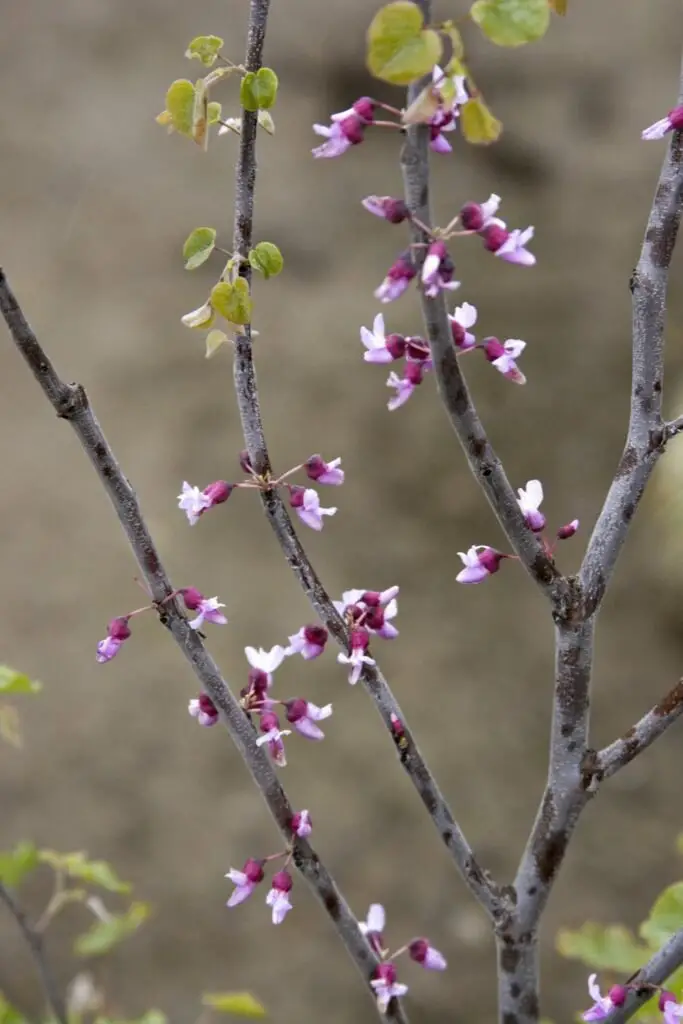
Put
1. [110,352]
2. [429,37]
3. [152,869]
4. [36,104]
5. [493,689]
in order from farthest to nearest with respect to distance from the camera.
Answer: [36,104] < [110,352] < [493,689] < [152,869] < [429,37]

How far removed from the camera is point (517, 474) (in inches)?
80.9

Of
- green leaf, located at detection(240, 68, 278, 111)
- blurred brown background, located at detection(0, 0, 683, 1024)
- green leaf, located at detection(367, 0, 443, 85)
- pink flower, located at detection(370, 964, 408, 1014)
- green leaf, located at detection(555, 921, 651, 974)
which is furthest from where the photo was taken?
blurred brown background, located at detection(0, 0, 683, 1024)

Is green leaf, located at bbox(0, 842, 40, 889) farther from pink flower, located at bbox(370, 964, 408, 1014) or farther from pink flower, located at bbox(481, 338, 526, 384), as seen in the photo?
pink flower, located at bbox(481, 338, 526, 384)

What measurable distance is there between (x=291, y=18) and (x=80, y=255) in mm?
998

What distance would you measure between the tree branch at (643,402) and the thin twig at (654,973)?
150 millimetres

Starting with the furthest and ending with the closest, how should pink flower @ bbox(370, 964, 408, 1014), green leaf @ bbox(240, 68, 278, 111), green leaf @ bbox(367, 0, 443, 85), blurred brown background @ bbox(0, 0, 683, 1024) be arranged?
blurred brown background @ bbox(0, 0, 683, 1024), pink flower @ bbox(370, 964, 408, 1014), green leaf @ bbox(240, 68, 278, 111), green leaf @ bbox(367, 0, 443, 85)

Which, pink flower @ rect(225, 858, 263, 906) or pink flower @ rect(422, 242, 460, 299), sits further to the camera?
pink flower @ rect(225, 858, 263, 906)

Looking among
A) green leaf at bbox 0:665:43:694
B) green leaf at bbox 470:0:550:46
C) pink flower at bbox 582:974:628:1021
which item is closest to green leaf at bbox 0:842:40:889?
green leaf at bbox 0:665:43:694

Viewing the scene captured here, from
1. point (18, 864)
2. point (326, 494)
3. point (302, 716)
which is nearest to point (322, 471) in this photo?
point (302, 716)

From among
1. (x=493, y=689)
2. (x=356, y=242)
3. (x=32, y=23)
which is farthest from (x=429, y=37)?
(x=32, y=23)

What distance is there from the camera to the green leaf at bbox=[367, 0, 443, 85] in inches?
10.9

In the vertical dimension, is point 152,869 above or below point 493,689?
below

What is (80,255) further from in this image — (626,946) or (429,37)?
(429,37)

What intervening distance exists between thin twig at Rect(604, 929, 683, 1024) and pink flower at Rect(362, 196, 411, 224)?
0.32 m
